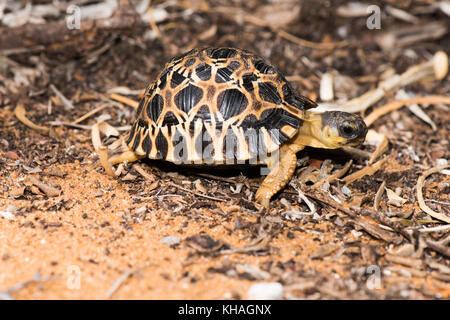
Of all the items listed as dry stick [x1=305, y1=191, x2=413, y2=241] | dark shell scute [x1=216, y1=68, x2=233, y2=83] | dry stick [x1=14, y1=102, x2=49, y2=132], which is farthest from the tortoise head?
dry stick [x1=14, y1=102, x2=49, y2=132]

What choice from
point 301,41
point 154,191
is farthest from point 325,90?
point 154,191

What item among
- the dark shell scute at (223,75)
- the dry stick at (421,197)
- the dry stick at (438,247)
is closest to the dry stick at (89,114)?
the dark shell scute at (223,75)

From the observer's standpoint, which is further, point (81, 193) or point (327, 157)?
point (327, 157)

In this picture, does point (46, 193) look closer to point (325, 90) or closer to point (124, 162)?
point (124, 162)

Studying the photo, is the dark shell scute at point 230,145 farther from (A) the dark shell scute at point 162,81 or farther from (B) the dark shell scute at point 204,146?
(A) the dark shell scute at point 162,81

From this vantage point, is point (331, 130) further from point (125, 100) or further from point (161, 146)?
point (125, 100)

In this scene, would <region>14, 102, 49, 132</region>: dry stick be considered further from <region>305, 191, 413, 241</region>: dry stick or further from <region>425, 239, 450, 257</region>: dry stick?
<region>425, 239, 450, 257</region>: dry stick
